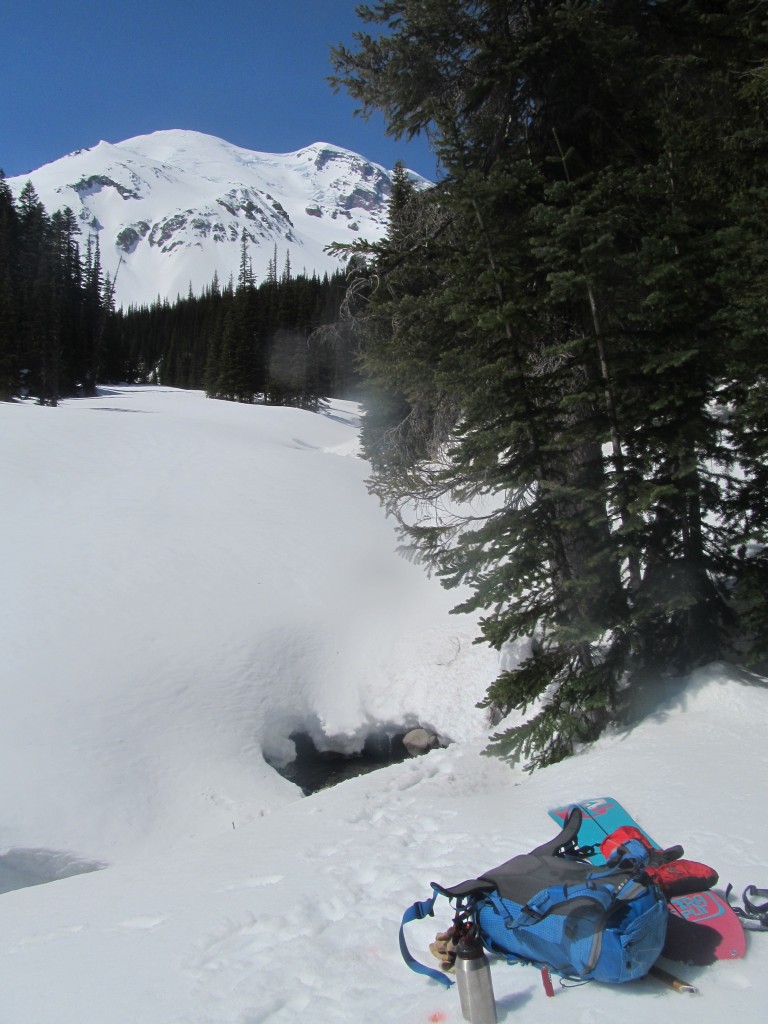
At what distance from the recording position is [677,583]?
22.0 feet

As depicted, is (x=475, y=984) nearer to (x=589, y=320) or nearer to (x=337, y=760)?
(x=589, y=320)

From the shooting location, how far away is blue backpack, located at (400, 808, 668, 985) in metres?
3.08

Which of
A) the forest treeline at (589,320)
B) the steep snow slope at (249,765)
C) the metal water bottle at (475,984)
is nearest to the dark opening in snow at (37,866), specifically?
the steep snow slope at (249,765)

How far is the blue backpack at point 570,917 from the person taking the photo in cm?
308

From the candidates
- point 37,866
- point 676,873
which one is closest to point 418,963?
point 676,873

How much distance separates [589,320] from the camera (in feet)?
24.0

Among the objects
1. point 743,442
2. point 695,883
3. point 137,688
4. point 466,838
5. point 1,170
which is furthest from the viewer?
point 1,170

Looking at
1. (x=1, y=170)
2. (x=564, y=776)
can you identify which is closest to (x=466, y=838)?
(x=564, y=776)

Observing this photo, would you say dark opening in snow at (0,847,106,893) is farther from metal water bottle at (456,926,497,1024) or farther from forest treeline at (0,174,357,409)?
forest treeline at (0,174,357,409)

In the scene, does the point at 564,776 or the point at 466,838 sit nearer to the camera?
the point at 466,838

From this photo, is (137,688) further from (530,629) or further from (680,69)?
(680,69)

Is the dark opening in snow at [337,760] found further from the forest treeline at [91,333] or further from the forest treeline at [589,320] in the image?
the forest treeline at [91,333]

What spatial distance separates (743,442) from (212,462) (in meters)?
17.0

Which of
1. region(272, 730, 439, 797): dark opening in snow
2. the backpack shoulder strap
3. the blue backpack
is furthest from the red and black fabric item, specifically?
region(272, 730, 439, 797): dark opening in snow
